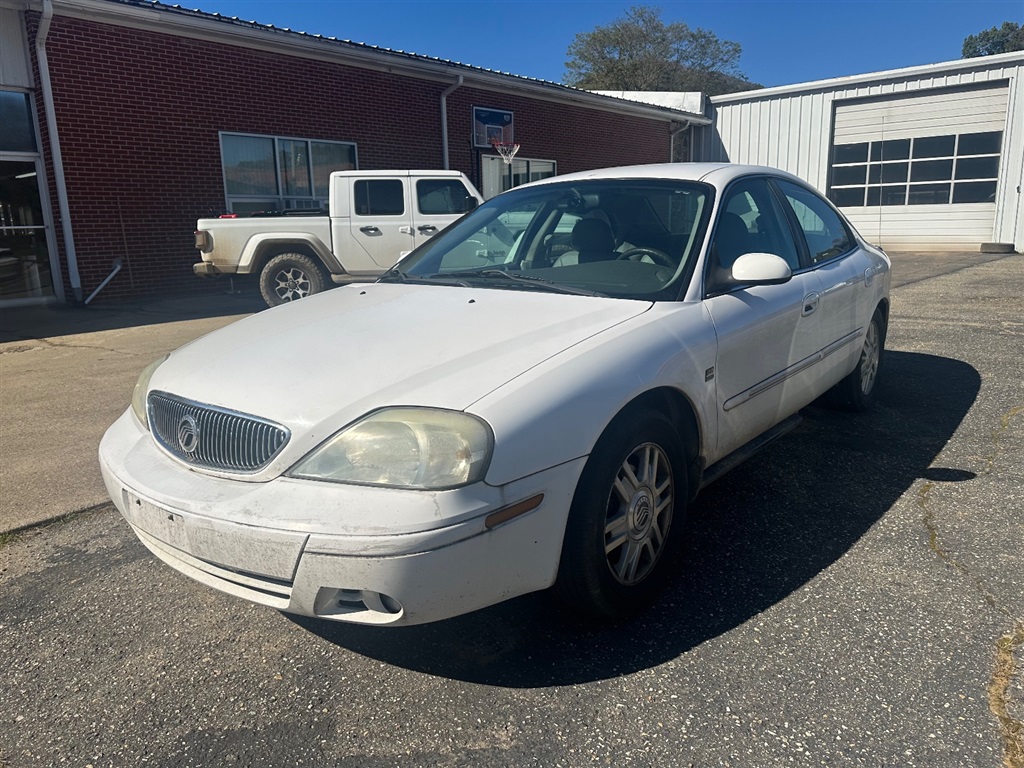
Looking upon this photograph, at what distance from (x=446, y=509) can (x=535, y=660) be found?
2.37 ft

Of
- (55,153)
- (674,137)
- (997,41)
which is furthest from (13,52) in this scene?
(997,41)

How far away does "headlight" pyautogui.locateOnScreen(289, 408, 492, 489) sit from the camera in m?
2.06

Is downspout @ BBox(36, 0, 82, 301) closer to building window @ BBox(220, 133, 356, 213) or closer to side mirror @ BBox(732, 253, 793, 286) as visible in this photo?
building window @ BBox(220, 133, 356, 213)

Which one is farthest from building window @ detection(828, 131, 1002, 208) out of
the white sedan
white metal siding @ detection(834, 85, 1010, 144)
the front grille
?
the front grille

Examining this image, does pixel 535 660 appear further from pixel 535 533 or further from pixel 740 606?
pixel 740 606

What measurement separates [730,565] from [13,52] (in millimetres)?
→ 12185

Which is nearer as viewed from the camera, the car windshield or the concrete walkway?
the car windshield

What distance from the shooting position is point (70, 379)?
21.7ft

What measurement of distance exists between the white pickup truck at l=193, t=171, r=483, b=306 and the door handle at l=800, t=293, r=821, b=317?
8050 mm

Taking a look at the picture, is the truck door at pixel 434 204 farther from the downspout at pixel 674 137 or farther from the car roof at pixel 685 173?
the downspout at pixel 674 137

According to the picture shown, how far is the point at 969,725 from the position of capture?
2.08 m

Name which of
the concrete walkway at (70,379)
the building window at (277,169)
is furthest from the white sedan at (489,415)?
the building window at (277,169)

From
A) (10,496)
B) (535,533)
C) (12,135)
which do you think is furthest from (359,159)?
(535,533)

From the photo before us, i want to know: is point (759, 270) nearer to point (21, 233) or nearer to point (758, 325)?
point (758, 325)
